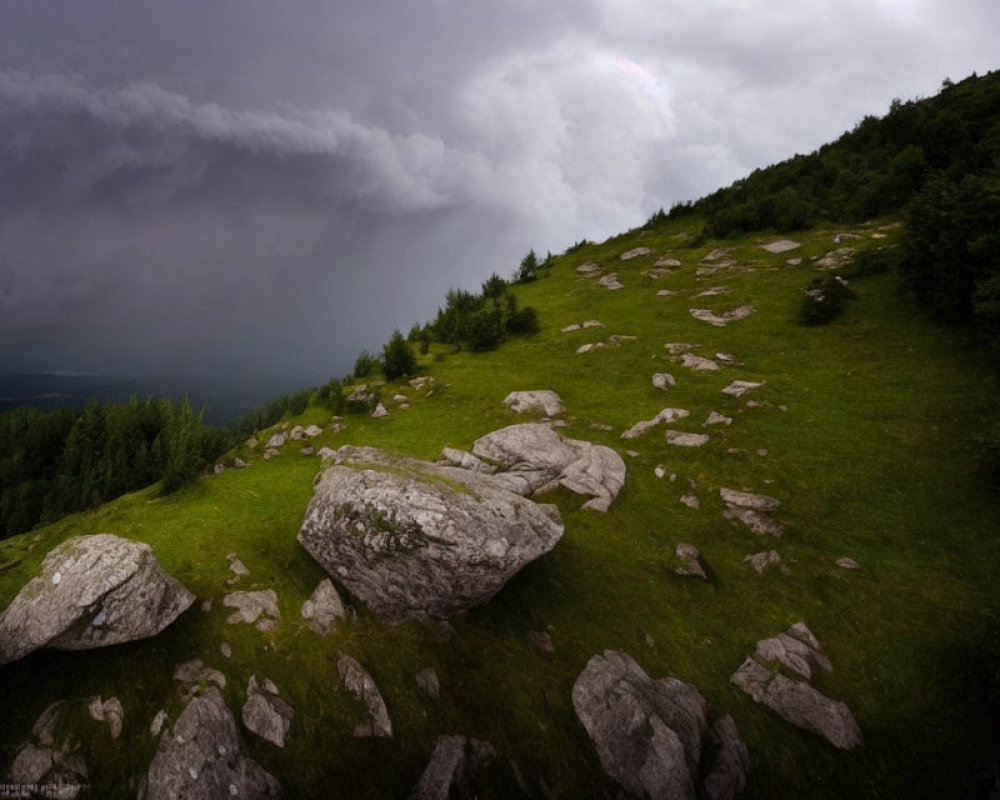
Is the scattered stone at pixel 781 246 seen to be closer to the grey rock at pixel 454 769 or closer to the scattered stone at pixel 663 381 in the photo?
the scattered stone at pixel 663 381

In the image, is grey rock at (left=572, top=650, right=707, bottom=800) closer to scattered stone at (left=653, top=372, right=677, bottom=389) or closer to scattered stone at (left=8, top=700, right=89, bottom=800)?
scattered stone at (left=8, top=700, right=89, bottom=800)

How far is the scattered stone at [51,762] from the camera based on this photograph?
8.12 m

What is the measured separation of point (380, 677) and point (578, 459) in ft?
45.1

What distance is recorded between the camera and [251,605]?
12789 millimetres

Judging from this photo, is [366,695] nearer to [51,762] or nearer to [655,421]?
[51,762]

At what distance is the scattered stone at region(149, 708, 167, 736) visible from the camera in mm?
9094

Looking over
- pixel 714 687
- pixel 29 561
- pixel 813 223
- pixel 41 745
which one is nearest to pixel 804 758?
pixel 714 687

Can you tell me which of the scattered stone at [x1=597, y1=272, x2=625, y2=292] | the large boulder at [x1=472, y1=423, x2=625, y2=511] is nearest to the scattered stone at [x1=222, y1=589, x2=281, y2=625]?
the large boulder at [x1=472, y1=423, x2=625, y2=511]

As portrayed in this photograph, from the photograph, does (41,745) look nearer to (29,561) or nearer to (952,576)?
(29,561)

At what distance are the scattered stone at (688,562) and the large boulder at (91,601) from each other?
54.2 ft

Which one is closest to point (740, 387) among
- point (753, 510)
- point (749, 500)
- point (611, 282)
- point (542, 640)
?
point (749, 500)

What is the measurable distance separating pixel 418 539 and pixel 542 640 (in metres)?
5.21

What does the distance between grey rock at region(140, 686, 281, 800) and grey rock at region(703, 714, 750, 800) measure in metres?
9.88

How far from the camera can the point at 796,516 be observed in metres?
17.8
